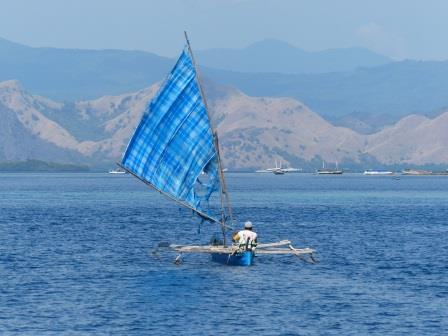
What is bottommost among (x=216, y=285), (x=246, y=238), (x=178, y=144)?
(x=216, y=285)

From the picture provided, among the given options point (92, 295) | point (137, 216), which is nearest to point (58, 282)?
point (92, 295)

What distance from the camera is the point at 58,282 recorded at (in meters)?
79.9

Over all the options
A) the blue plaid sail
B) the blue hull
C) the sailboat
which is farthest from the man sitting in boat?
the blue plaid sail

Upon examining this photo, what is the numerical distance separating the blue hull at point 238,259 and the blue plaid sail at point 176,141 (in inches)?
175

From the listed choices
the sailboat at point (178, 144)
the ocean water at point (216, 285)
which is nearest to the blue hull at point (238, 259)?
the ocean water at point (216, 285)

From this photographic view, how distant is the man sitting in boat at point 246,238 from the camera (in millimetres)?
83625

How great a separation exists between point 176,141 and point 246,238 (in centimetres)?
975

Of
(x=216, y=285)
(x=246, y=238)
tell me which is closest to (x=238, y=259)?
(x=246, y=238)

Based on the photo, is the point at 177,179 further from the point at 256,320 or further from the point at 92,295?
the point at 256,320

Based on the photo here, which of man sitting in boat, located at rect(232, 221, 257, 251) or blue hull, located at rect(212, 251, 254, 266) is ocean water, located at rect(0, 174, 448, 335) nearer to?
blue hull, located at rect(212, 251, 254, 266)

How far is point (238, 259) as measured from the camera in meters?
85.8

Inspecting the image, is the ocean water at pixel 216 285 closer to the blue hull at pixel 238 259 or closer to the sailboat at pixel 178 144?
the blue hull at pixel 238 259

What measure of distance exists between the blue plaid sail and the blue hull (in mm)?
4452

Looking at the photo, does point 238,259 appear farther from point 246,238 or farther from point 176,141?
point 176,141
